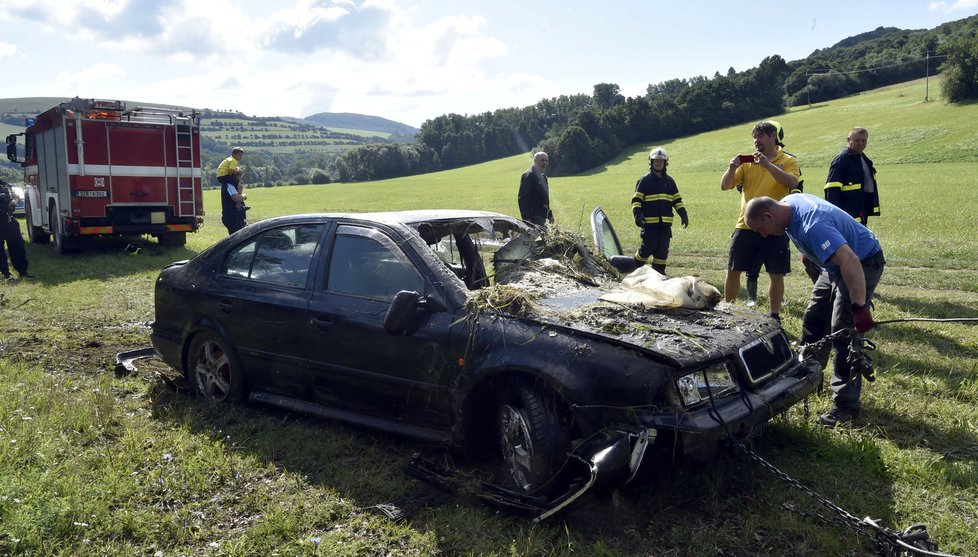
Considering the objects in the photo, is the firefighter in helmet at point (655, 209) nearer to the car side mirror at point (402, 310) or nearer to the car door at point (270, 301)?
the car door at point (270, 301)

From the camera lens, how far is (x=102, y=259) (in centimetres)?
1304

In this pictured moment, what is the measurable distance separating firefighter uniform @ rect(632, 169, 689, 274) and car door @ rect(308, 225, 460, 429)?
479cm

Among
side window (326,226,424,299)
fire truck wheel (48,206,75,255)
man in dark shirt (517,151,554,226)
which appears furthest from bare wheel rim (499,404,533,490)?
fire truck wheel (48,206,75,255)

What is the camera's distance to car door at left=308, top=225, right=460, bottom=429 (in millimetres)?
3850

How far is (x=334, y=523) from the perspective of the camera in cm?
345

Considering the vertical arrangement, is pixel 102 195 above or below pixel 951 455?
above

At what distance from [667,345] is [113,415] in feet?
12.3

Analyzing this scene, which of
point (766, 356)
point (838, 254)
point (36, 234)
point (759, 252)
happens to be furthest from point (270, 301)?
point (36, 234)

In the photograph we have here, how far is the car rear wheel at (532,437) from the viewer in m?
3.38

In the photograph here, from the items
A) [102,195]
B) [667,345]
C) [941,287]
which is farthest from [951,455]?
[102,195]

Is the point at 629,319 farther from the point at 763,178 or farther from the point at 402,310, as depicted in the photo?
the point at 763,178

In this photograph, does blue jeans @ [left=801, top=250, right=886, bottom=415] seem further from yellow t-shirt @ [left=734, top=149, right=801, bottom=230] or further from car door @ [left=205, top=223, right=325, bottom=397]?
car door @ [left=205, top=223, right=325, bottom=397]

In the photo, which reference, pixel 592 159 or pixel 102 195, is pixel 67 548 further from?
pixel 592 159

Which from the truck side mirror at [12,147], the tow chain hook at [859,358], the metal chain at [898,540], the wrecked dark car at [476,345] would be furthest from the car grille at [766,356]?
the truck side mirror at [12,147]
